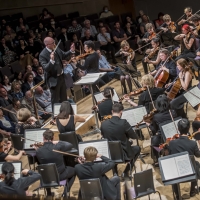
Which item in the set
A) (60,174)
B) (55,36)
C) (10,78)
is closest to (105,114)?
(60,174)

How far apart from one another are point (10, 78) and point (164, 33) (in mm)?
3428

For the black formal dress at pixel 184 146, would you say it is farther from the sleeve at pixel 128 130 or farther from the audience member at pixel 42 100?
the audience member at pixel 42 100

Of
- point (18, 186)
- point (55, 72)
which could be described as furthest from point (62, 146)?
point (55, 72)

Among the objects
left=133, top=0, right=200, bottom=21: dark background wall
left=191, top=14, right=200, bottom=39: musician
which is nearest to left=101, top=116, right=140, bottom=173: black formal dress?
left=191, top=14, right=200, bottom=39: musician

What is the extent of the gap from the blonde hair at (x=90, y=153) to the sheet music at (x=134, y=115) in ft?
4.13

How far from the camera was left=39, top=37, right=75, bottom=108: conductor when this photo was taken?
23.7ft

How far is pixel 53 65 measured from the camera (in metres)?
7.19

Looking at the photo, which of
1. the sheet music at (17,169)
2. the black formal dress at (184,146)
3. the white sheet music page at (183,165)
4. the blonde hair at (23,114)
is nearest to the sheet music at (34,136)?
the blonde hair at (23,114)

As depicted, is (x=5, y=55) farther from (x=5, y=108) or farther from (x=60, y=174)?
(x=60, y=174)

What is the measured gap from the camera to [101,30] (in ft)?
38.2

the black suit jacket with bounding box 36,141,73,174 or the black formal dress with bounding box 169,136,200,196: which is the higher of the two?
the black suit jacket with bounding box 36,141,73,174

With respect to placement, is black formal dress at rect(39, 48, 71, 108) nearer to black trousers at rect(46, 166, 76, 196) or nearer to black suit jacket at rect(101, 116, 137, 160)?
black suit jacket at rect(101, 116, 137, 160)

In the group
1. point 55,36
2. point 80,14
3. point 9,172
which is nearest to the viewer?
point 9,172

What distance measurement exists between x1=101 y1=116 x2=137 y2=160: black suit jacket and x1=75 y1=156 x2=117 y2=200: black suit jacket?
0.68 meters
